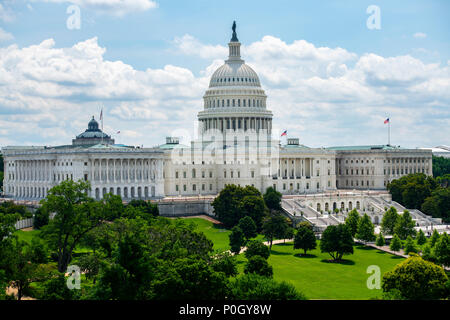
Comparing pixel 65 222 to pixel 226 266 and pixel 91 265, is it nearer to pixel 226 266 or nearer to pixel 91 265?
pixel 91 265

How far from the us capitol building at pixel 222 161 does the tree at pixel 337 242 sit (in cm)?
4301

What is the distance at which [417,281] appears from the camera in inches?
2665

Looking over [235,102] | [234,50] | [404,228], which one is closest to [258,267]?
[404,228]

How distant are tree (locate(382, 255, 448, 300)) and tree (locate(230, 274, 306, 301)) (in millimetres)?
12779

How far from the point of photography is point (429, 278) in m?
67.9

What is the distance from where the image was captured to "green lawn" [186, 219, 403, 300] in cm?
7519

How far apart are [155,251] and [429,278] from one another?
2742cm

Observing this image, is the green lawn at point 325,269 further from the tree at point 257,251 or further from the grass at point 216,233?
the tree at point 257,251

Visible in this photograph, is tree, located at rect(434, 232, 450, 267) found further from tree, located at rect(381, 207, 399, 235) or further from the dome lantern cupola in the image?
the dome lantern cupola

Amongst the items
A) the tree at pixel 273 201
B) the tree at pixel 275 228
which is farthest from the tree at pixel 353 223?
the tree at pixel 273 201

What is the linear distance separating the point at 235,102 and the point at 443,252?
88015mm

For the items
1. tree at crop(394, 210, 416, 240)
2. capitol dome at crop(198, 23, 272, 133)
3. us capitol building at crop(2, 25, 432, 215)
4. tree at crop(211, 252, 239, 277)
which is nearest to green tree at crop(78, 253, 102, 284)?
tree at crop(211, 252, 239, 277)
